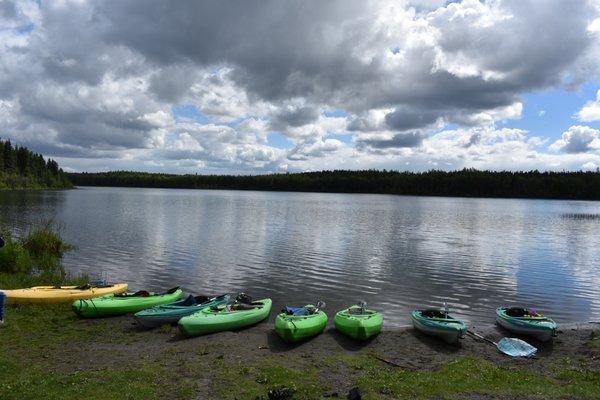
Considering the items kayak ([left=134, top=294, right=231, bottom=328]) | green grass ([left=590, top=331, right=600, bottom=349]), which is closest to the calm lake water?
green grass ([left=590, top=331, right=600, bottom=349])

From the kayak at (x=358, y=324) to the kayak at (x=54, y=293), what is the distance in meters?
9.76

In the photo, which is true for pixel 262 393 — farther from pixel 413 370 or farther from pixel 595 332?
pixel 595 332

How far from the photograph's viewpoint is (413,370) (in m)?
12.8

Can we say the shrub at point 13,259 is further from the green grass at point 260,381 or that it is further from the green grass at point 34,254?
the green grass at point 260,381

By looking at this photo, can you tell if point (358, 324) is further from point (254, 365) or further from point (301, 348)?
point (254, 365)

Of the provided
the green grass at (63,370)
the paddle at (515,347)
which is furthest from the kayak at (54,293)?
the paddle at (515,347)

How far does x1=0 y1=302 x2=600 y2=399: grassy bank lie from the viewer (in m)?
10.5

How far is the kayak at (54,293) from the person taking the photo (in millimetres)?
17500

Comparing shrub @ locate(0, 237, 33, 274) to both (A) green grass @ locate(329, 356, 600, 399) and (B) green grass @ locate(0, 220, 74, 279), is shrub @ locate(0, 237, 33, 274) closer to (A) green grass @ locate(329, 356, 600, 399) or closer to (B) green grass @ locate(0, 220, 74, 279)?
(B) green grass @ locate(0, 220, 74, 279)

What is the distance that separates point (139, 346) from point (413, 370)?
7.88 m

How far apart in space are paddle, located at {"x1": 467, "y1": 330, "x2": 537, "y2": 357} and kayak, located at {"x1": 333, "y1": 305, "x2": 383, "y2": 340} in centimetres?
379

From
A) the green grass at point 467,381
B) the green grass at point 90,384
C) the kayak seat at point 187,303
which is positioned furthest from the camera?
the kayak seat at point 187,303

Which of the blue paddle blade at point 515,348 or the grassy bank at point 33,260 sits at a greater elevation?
the grassy bank at point 33,260

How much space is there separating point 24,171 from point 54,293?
14571 centimetres
